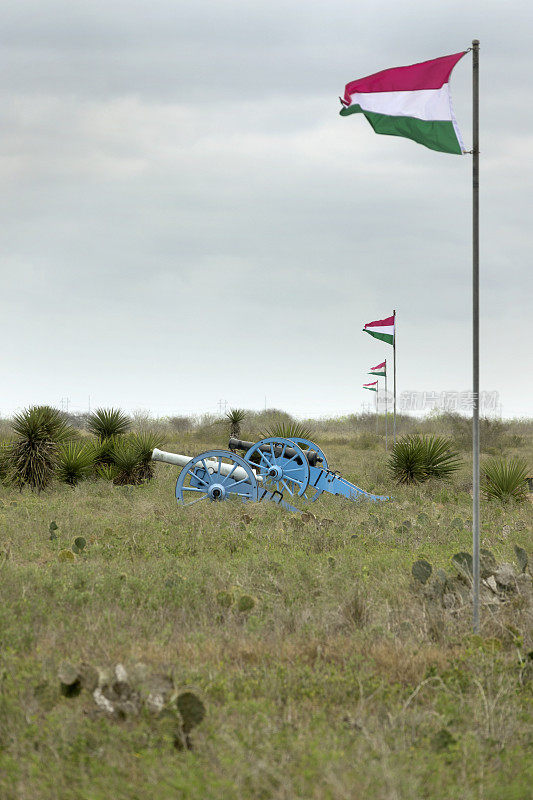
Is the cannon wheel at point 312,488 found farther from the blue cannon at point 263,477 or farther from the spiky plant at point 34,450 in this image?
the spiky plant at point 34,450

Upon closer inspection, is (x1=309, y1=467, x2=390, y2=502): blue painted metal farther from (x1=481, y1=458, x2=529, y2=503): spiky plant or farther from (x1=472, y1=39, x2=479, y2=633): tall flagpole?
(x1=472, y1=39, x2=479, y2=633): tall flagpole

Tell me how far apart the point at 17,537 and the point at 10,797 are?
20.1 feet

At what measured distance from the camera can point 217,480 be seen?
1202cm

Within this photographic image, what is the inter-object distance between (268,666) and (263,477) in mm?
8330

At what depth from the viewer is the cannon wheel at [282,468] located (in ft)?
42.1

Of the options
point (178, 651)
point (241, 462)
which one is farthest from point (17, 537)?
point (178, 651)

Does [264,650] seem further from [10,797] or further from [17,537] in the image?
[17,537]

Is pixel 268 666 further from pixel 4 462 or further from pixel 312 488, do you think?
pixel 4 462

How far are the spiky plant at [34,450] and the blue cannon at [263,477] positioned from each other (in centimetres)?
335

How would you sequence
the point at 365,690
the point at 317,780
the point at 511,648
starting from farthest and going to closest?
the point at 511,648, the point at 365,690, the point at 317,780

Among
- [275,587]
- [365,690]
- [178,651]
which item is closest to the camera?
[365,690]

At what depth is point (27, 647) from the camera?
484 cm

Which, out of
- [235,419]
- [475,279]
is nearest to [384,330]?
[235,419]

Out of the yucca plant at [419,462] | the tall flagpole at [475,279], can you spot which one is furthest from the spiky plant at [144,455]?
the tall flagpole at [475,279]
